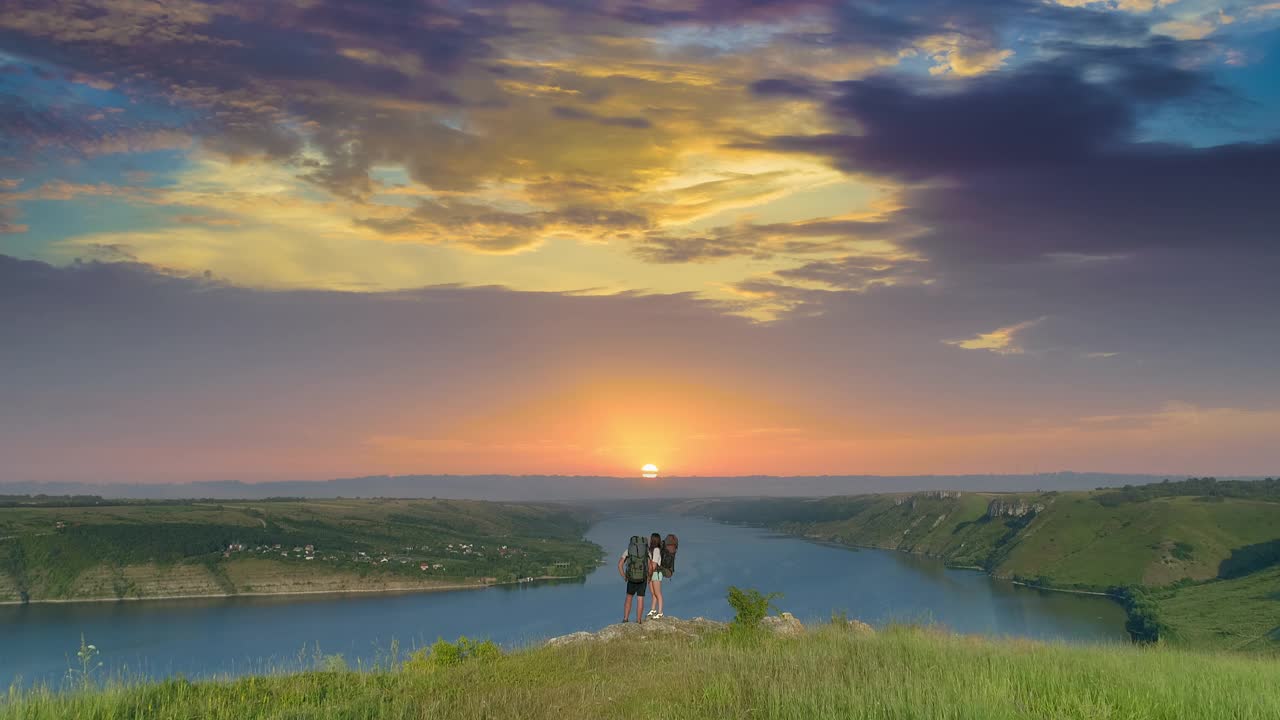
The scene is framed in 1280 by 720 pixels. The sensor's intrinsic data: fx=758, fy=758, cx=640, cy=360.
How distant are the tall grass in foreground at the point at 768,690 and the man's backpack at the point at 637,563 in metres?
9.52

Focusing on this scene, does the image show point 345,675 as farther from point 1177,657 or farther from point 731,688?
point 1177,657

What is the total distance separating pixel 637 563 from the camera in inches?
1102

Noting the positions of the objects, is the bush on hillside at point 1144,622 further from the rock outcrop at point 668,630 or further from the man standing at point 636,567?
the man standing at point 636,567

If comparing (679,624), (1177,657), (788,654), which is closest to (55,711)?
(788,654)

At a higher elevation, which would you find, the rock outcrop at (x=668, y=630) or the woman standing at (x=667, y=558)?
the woman standing at (x=667, y=558)

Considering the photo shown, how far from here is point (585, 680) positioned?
1616 cm

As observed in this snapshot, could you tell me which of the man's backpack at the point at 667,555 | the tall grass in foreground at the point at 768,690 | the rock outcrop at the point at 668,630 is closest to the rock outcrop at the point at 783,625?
the rock outcrop at the point at 668,630

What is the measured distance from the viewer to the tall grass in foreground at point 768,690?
11117 mm

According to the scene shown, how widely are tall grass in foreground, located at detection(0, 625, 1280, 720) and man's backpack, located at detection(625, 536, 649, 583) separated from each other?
31.2ft

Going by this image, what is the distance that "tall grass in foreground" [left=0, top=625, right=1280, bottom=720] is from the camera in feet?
36.5

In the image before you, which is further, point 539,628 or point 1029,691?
point 539,628

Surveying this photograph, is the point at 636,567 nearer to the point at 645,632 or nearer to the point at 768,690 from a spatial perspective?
the point at 645,632

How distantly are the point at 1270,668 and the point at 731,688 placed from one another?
1302 cm

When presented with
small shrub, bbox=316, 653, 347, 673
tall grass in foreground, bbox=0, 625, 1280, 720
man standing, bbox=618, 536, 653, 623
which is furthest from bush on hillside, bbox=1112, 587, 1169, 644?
small shrub, bbox=316, 653, 347, 673
